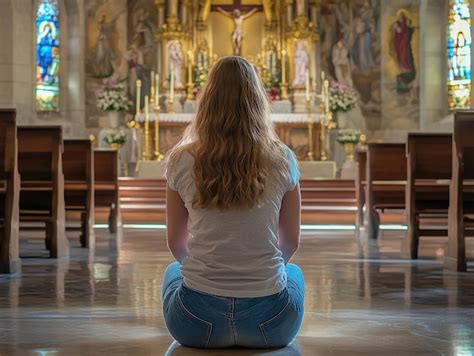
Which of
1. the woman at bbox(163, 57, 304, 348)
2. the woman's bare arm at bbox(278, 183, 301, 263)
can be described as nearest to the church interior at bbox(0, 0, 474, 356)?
the woman at bbox(163, 57, 304, 348)

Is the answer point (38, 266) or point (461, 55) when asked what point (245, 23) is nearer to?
point (461, 55)

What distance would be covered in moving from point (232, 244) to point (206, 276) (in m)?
0.16

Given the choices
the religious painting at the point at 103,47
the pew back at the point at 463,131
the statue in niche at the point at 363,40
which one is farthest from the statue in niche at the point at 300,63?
the pew back at the point at 463,131

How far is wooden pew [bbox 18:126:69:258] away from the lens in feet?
28.7

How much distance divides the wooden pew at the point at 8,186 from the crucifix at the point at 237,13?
1342cm

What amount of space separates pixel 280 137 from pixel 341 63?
3.66 metres

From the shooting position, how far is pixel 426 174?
9.01 m

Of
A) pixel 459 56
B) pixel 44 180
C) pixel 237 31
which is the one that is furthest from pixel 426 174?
pixel 459 56

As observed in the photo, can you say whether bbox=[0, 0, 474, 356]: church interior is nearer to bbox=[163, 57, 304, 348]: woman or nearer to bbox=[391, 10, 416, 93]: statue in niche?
bbox=[391, 10, 416, 93]: statue in niche

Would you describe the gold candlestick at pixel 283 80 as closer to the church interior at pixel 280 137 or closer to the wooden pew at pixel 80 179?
the church interior at pixel 280 137

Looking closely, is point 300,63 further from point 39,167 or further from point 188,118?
point 39,167

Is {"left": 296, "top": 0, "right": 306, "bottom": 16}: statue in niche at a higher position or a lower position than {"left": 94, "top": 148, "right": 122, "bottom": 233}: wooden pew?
higher

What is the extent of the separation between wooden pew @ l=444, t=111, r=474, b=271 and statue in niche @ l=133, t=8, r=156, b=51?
14796mm

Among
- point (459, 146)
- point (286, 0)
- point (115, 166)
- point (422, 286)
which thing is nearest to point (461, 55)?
point (286, 0)
